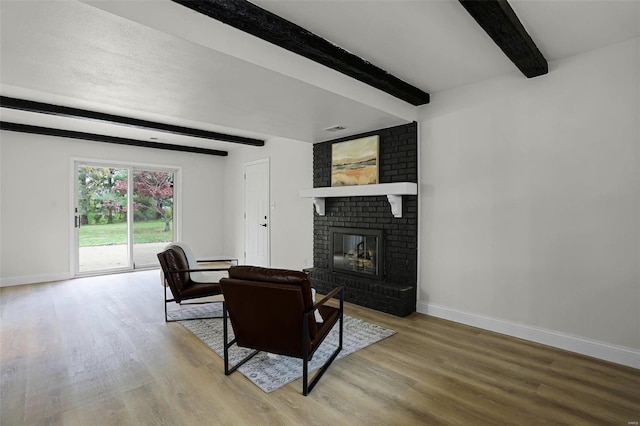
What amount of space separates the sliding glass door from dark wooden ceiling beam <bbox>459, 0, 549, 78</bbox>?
6588 millimetres

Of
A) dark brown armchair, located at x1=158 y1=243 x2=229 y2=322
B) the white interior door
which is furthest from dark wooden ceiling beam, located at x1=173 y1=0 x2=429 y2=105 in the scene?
the white interior door

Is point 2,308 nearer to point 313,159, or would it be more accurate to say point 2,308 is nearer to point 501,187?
point 313,159

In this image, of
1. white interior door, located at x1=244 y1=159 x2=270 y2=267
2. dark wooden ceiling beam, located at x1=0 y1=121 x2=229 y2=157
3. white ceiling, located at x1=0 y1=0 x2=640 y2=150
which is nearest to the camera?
white ceiling, located at x1=0 y1=0 x2=640 y2=150

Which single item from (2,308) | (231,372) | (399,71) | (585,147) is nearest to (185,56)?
(399,71)

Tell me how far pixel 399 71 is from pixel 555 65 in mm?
1390

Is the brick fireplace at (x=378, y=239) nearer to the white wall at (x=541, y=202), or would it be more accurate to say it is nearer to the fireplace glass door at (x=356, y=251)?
the fireplace glass door at (x=356, y=251)

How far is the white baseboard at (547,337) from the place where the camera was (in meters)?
2.70

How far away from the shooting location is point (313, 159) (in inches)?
209

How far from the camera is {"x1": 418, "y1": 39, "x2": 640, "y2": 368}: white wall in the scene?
8.89 ft

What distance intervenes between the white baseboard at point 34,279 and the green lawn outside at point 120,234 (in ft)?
1.96

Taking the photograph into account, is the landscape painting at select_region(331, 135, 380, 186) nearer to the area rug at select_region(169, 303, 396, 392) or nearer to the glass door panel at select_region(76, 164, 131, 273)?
the area rug at select_region(169, 303, 396, 392)

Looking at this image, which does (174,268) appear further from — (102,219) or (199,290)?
(102,219)

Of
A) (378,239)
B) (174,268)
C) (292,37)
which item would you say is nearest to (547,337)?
(378,239)

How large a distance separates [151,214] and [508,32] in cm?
684
